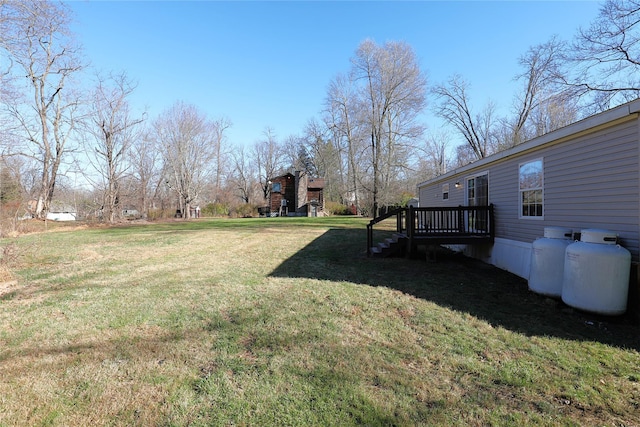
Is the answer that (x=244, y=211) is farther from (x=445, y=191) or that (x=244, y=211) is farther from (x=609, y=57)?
(x=609, y=57)

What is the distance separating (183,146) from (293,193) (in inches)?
507

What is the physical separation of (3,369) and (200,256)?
6.05 meters

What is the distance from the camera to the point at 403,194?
29734mm

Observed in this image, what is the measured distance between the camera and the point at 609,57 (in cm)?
1448

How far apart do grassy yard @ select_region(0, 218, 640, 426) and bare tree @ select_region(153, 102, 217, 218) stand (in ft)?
87.9

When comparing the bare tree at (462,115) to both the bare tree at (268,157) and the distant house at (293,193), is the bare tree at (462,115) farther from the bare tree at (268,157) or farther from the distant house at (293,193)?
the bare tree at (268,157)

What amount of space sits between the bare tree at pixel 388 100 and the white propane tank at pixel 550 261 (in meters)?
21.5

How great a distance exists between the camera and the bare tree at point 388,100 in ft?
86.2

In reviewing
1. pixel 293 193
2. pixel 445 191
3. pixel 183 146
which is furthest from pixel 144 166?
pixel 445 191

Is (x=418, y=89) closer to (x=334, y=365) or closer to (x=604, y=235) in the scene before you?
(x=604, y=235)

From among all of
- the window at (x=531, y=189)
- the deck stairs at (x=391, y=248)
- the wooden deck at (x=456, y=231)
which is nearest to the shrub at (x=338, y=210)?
the deck stairs at (x=391, y=248)

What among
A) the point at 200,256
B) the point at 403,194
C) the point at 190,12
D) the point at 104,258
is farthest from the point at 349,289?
the point at 403,194

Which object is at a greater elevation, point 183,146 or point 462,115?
point 462,115

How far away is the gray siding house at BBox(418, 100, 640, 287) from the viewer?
13.9ft
